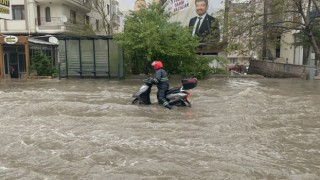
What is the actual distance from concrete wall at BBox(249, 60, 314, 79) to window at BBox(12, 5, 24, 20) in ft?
72.7

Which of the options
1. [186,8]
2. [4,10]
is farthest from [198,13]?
[4,10]

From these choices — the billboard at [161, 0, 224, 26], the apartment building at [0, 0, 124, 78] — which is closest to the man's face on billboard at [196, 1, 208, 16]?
the billboard at [161, 0, 224, 26]

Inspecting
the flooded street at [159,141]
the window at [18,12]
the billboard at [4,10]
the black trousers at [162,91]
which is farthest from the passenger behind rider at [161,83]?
the window at [18,12]

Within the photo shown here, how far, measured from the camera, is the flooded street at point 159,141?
523 centimetres

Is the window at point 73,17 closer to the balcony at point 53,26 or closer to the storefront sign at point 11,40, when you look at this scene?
the balcony at point 53,26

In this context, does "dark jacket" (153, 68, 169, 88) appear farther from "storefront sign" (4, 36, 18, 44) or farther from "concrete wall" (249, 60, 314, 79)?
"storefront sign" (4, 36, 18, 44)

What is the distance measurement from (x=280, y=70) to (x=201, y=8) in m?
13.6

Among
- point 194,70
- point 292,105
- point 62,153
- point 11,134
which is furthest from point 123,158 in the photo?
point 194,70

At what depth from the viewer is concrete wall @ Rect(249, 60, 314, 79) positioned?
73.0 ft

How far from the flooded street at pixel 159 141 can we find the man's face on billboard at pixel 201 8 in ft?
90.0

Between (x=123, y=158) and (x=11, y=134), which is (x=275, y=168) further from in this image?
(x=11, y=134)

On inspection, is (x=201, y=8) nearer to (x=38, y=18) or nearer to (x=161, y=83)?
(x=38, y=18)

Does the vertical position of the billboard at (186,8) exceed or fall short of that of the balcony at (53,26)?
it exceeds it

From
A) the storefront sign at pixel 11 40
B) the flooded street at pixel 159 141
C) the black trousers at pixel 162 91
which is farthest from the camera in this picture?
the storefront sign at pixel 11 40
